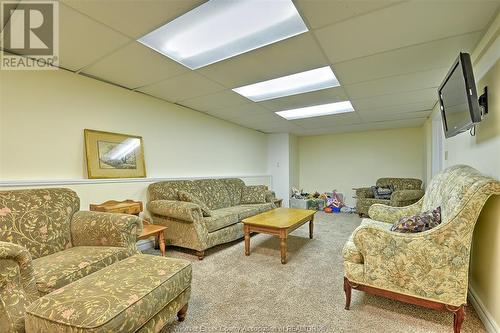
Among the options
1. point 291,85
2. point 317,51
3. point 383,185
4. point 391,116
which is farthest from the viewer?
point 383,185

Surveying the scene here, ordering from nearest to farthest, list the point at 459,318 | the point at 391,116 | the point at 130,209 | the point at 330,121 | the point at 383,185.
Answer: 1. the point at 459,318
2. the point at 130,209
3. the point at 391,116
4. the point at 330,121
5. the point at 383,185

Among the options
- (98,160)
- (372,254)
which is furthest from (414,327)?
(98,160)

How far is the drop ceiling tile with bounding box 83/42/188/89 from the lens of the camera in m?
2.10

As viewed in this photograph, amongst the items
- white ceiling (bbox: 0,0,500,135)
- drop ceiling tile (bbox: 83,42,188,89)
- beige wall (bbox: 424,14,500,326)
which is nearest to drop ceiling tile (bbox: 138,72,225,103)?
white ceiling (bbox: 0,0,500,135)

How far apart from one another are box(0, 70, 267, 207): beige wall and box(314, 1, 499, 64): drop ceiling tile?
8.19 feet

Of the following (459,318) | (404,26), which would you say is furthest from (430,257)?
(404,26)

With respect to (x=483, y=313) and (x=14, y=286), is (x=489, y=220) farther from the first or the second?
(x=14, y=286)

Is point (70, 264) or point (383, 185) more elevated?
point (383, 185)

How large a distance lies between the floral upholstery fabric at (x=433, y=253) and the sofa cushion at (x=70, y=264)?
177 centimetres

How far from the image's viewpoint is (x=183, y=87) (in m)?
2.94

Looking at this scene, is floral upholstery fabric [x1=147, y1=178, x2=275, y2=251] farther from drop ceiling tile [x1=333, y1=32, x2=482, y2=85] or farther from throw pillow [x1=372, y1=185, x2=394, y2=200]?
throw pillow [x1=372, y1=185, x2=394, y2=200]

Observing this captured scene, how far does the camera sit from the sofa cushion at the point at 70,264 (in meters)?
1.36

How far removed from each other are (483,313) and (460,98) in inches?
60.4

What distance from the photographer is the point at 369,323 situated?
1614 mm
